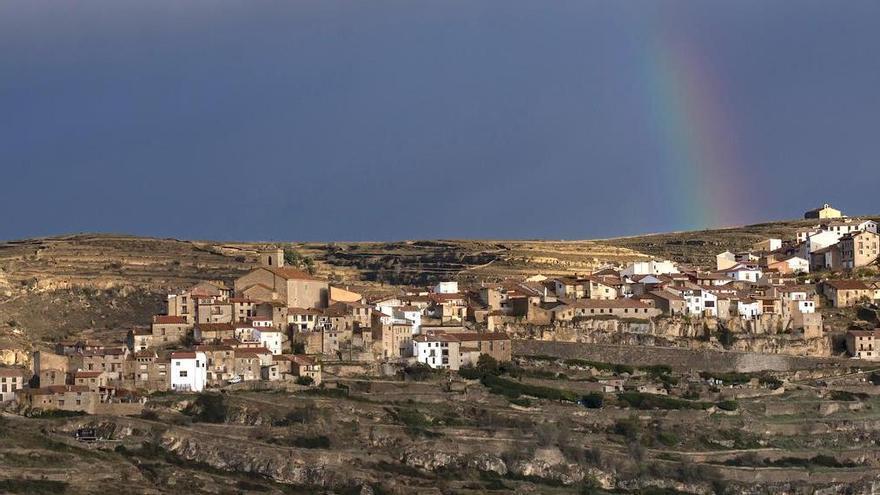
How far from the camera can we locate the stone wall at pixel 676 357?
284 feet

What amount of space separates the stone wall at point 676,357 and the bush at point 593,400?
15.5 feet

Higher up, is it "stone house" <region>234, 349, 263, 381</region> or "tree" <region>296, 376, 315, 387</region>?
"stone house" <region>234, 349, 263, 381</region>

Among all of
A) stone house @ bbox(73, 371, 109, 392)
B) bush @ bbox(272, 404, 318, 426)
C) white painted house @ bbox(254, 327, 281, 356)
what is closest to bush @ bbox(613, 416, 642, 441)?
bush @ bbox(272, 404, 318, 426)

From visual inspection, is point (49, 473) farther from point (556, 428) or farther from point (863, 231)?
point (863, 231)

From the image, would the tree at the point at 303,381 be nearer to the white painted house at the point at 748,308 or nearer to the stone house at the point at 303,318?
the stone house at the point at 303,318

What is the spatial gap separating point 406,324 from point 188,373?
1224 centimetres

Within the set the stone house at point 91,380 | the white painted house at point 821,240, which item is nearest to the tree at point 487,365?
the stone house at point 91,380

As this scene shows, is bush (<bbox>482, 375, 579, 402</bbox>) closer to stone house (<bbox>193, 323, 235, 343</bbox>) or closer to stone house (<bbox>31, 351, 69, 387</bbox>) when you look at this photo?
stone house (<bbox>193, 323, 235, 343</bbox>)

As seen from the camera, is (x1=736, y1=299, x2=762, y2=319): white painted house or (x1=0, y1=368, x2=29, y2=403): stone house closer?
(x1=0, y1=368, x2=29, y2=403): stone house

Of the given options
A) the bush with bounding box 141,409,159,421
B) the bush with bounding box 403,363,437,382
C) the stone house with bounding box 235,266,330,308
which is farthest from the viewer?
the stone house with bounding box 235,266,330,308

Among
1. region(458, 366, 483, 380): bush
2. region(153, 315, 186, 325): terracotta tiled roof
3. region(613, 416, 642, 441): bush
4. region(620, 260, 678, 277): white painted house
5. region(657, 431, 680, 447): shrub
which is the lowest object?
region(657, 431, 680, 447): shrub

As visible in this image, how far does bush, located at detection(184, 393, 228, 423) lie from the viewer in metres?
73.9

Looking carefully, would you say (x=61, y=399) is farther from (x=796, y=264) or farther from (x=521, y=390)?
(x=796, y=264)

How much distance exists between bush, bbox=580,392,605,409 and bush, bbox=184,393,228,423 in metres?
15.5
